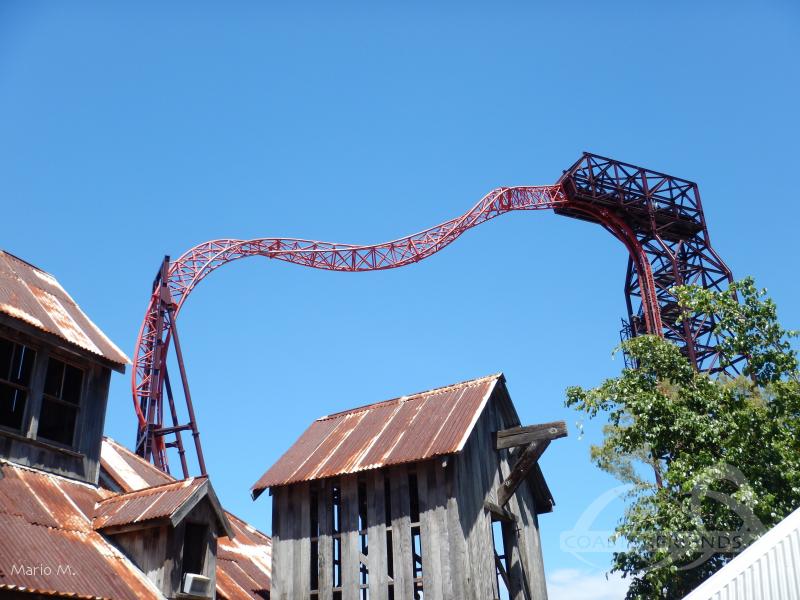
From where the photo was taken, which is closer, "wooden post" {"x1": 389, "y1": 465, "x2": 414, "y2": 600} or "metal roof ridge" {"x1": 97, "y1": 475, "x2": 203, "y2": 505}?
"metal roof ridge" {"x1": 97, "y1": 475, "x2": 203, "y2": 505}

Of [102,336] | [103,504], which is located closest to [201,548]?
[103,504]

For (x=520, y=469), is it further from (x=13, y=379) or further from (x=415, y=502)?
(x=13, y=379)

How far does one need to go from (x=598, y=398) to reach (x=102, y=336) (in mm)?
11702

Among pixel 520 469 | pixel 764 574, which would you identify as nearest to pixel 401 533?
pixel 520 469

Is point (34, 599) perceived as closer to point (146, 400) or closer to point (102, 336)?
point (102, 336)

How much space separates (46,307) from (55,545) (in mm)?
5764

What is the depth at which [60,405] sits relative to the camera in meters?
16.7

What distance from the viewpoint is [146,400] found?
32219 mm

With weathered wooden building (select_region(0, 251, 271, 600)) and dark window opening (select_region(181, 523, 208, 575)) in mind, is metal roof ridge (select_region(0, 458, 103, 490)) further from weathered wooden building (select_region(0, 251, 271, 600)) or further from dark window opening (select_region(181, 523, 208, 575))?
dark window opening (select_region(181, 523, 208, 575))

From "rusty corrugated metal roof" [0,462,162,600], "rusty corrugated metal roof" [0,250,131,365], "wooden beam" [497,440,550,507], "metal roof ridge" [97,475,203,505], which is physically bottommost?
"rusty corrugated metal roof" [0,462,162,600]

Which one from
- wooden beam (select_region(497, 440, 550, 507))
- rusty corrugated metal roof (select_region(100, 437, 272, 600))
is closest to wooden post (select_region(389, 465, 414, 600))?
wooden beam (select_region(497, 440, 550, 507))

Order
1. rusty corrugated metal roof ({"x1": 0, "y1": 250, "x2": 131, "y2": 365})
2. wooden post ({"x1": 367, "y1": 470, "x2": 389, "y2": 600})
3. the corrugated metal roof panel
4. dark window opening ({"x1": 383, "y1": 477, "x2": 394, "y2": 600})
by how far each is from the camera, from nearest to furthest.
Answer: the corrugated metal roof panel, rusty corrugated metal roof ({"x1": 0, "y1": 250, "x2": 131, "y2": 365}), wooden post ({"x1": 367, "y1": 470, "x2": 389, "y2": 600}), dark window opening ({"x1": 383, "y1": 477, "x2": 394, "y2": 600})

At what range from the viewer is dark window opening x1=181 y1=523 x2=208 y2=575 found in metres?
15.3

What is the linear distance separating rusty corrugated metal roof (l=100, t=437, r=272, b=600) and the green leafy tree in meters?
8.38
